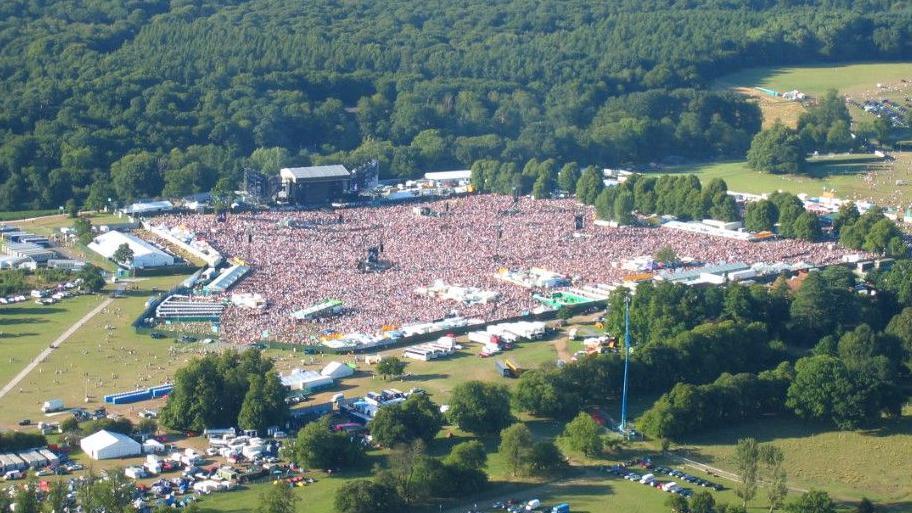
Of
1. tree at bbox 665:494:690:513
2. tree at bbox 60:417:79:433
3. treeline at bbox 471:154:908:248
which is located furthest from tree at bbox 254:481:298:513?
treeline at bbox 471:154:908:248

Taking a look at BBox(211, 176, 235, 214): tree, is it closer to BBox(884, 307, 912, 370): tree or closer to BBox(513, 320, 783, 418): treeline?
BBox(513, 320, 783, 418): treeline

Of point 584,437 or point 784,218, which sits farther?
point 784,218

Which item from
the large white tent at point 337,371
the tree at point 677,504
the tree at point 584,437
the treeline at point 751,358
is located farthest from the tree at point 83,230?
the tree at point 677,504

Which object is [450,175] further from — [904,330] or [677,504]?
[677,504]

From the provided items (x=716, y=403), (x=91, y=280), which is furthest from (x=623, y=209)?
(x=716, y=403)

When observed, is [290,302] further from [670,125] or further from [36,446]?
[670,125]

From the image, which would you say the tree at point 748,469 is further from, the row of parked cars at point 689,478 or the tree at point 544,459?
the tree at point 544,459

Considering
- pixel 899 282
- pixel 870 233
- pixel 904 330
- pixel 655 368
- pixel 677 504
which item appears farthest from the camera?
pixel 870 233
